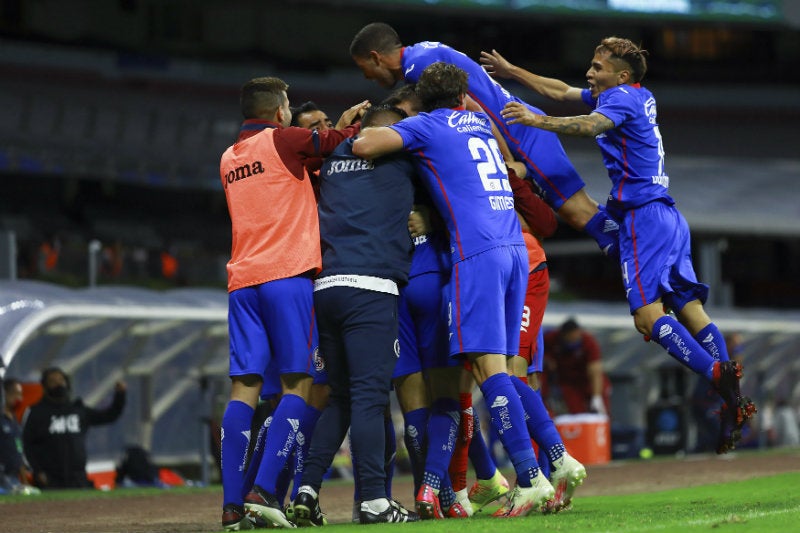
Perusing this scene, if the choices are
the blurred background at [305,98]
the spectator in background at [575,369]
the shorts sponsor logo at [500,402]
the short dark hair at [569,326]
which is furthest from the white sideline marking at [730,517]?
the blurred background at [305,98]

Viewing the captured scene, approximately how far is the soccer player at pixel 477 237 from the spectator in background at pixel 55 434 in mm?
7440

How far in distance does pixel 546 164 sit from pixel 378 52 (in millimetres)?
1337

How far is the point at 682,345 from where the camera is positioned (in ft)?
25.5

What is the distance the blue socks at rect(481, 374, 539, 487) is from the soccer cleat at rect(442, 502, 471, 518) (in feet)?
1.97

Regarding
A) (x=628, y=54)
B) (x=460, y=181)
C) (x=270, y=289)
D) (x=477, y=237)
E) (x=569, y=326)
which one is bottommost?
(x=569, y=326)

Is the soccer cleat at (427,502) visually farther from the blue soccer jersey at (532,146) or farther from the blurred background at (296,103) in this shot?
the blurred background at (296,103)

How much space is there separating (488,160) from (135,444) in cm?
1009

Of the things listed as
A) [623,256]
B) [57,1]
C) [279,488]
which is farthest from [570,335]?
[57,1]

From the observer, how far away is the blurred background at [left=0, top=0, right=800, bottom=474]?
31078 millimetres

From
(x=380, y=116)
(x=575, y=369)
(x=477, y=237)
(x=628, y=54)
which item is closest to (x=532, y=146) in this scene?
(x=628, y=54)

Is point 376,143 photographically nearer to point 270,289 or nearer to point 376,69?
point 270,289

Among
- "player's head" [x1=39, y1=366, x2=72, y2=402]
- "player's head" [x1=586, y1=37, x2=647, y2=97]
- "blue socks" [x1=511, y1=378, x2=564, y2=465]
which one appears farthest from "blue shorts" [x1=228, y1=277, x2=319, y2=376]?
"player's head" [x1=39, y1=366, x2=72, y2=402]

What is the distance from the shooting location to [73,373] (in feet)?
51.8

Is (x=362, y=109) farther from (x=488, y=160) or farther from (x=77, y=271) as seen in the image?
(x=77, y=271)
